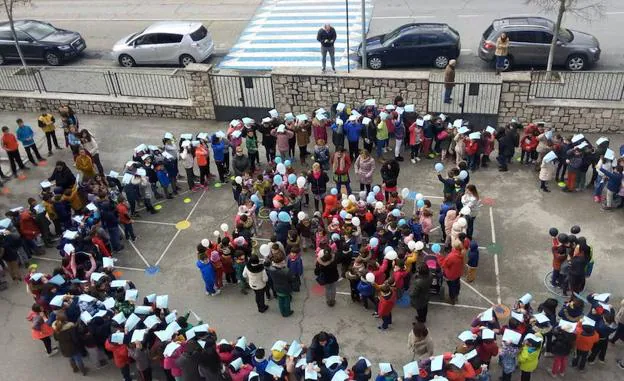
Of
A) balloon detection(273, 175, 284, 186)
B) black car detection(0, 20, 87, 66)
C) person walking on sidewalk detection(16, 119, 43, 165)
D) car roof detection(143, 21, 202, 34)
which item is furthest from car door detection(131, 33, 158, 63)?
balloon detection(273, 175, 284, 186)

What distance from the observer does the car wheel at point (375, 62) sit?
20719mm

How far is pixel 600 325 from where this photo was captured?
9680 millimetres

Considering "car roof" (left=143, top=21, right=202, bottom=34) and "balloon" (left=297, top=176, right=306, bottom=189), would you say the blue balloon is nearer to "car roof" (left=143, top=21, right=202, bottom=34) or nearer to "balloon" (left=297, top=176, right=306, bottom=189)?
"balloon" (left=297, top=176, right=306, bottom=189)

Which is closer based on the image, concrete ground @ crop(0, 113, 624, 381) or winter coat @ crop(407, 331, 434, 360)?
winter coat @ crop(407, 331, 434, 360)

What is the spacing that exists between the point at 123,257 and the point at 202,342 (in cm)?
480

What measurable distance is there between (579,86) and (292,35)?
1113 centimetres

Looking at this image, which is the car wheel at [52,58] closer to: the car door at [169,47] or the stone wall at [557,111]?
the car door at [169,47]

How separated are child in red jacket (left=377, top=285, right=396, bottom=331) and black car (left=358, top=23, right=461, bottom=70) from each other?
1155 centimetres

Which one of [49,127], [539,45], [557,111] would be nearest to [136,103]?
[49,127]

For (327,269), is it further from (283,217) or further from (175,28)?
(175,28)

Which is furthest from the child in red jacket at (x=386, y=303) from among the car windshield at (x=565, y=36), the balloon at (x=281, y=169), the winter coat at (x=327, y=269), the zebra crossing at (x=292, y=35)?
the car windshield at (x=565, y=36)

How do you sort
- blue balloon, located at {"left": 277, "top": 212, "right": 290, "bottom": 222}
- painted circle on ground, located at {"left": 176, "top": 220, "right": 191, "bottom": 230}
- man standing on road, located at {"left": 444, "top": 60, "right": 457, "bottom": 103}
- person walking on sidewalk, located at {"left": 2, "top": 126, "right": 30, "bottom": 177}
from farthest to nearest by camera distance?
man standing on road, located at {"left": 444, "top": 60, "right": 457, "bottom": 103} < person walking on sidewalk, located at {"left": 2, "top": 126, "right": 30, "bottom": 177} < painted circle on ground, located at {"left": 176, "top": 220, "right": 191, "bottom": 230} < blue balloon, located at {"left": 277, "top": 212, "right": 290, "bottom": 222}

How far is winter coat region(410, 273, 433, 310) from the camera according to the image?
34.5ft

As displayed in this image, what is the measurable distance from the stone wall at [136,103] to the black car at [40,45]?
12.0 feet
